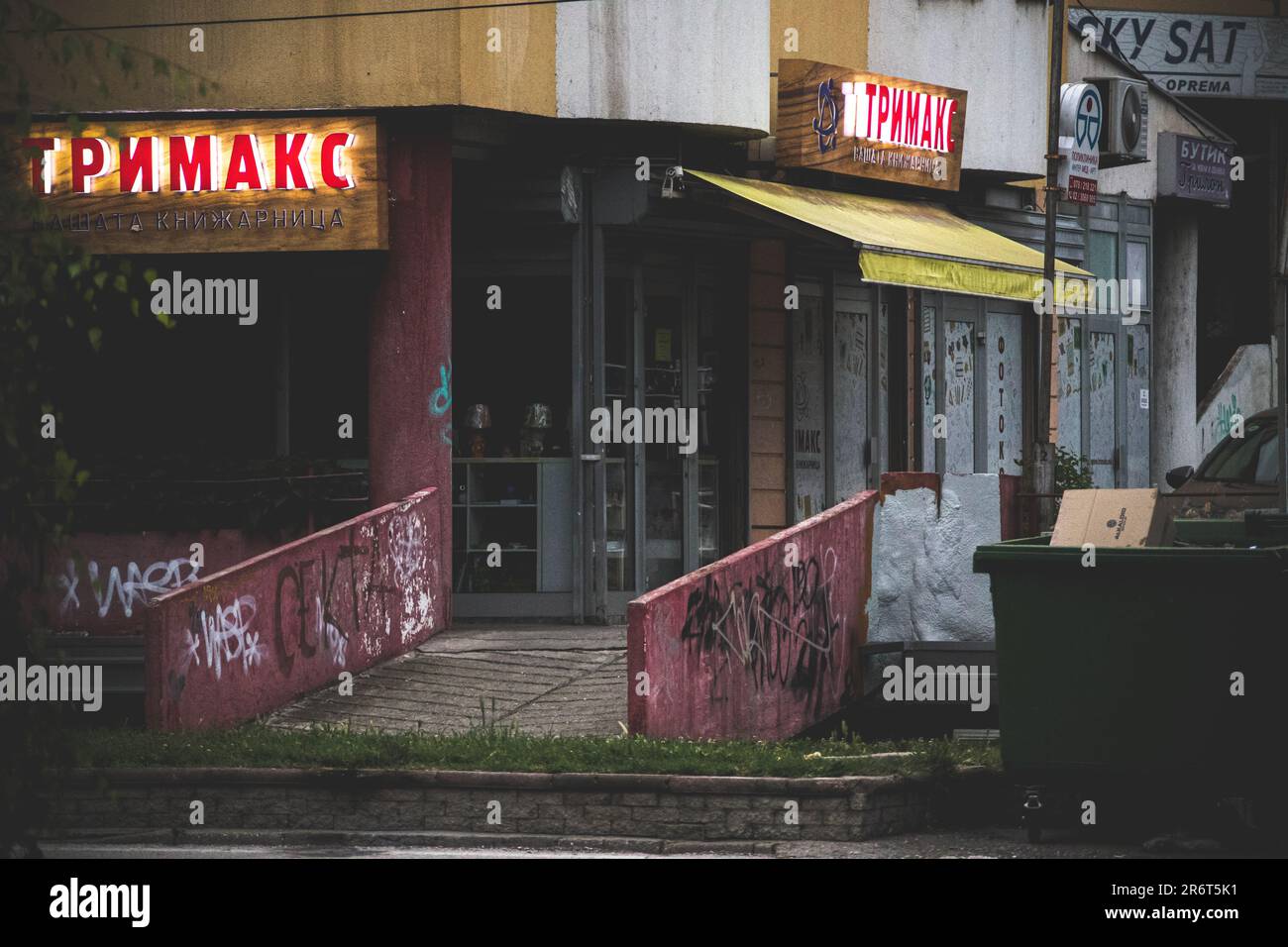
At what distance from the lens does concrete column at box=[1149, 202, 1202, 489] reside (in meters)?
23.0

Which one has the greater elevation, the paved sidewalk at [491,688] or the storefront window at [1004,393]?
the storefront window at [1004,393]

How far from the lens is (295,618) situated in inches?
519

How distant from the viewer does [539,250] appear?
15.9 meters

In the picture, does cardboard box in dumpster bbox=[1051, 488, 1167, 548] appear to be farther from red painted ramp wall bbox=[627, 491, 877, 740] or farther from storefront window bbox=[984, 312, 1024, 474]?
storefront window bbox=[984, 312, 1024, 474]

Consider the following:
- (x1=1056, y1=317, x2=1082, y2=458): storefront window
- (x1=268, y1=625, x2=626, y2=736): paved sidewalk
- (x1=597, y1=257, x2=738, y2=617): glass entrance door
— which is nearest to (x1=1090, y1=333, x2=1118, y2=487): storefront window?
(x1=1056, y1=317, x2=1082, y2=458): storefront window

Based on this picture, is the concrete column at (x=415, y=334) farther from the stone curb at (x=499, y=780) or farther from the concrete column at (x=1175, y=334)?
the concrete column at (x=1175, y=334)

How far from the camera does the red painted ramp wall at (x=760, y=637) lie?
1148 cm

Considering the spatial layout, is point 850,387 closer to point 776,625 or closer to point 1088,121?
point 1088,121

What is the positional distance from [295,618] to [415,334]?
2.76 meters

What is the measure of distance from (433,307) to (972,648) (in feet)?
15.2

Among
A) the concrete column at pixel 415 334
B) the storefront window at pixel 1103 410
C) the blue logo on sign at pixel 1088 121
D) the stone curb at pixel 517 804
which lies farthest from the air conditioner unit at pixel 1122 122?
the stone curb at pixel 517 804

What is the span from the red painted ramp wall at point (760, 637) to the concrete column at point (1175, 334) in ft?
32.4

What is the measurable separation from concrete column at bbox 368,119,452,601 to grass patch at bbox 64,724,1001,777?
388 cm

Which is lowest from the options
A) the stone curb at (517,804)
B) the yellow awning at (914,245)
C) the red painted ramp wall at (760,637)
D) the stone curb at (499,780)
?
the stone curb at (517,804)
